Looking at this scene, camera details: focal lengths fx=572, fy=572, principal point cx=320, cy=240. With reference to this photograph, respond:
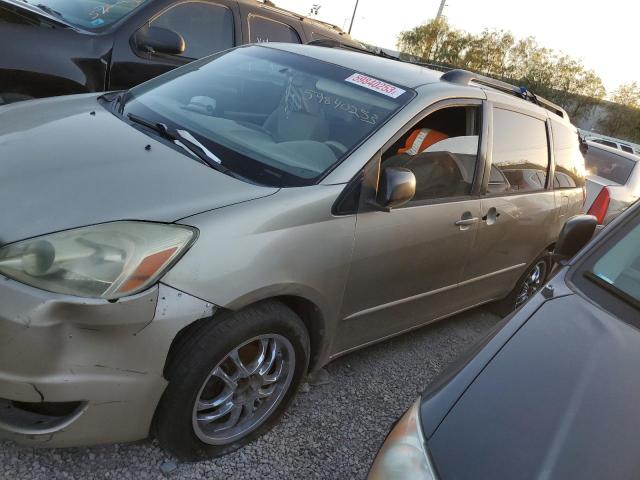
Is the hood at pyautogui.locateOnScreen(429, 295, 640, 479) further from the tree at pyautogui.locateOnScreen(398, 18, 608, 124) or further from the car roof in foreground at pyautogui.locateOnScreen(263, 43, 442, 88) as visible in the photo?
the tree at pyautogui.locateOnScreen(398, 18, 608, 124)

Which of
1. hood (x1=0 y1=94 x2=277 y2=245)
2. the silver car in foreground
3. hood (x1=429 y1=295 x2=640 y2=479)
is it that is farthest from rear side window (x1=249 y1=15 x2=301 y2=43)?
hood (x1=429 y1=295 x2=640 y2=479)

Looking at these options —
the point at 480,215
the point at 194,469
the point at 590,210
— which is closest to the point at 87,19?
the point at 480,215

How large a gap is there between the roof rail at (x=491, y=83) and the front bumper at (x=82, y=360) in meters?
2.16

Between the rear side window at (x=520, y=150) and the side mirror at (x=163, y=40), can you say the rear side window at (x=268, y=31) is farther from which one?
the rear side window at (x=520, y=150)

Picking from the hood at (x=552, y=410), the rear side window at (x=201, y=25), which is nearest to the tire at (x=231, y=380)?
the hood at (x=552, y=410)

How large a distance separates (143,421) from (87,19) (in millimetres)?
3888

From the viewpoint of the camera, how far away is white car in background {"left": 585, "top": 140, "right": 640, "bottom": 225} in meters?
6.14

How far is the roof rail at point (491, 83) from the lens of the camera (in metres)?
3.37

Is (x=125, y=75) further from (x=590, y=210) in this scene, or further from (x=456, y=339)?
(x=590, y=210)

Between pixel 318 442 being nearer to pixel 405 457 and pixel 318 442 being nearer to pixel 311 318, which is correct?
pixel 311 318

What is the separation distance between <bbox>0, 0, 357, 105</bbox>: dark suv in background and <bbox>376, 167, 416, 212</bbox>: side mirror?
261 centimetres

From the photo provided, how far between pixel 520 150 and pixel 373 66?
1.16 metres

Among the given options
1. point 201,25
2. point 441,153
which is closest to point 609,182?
point 441,153

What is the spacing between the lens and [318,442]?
2584 mm
